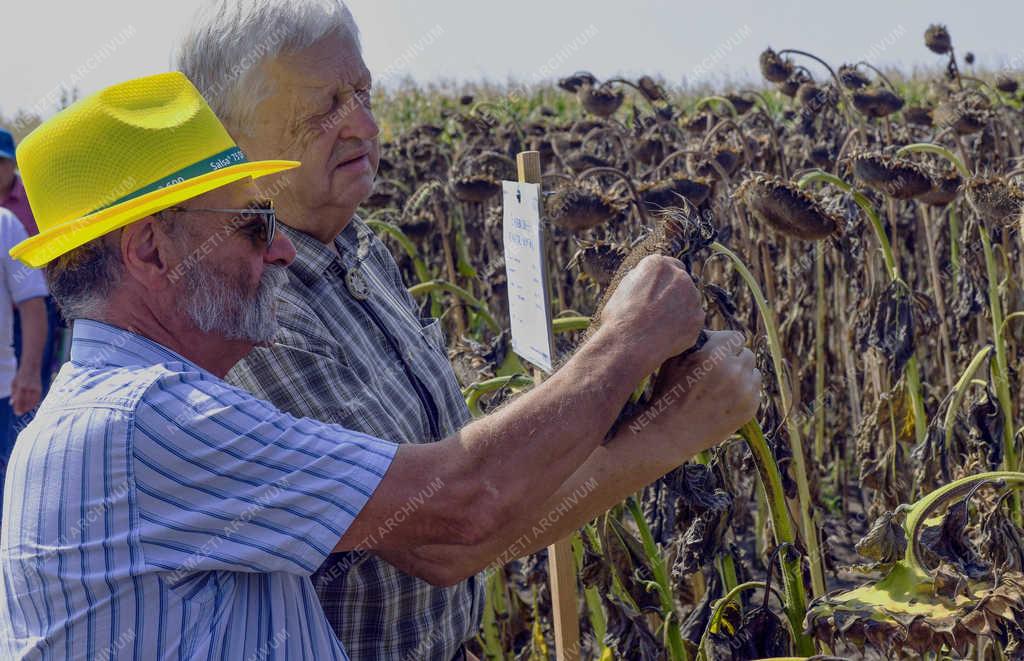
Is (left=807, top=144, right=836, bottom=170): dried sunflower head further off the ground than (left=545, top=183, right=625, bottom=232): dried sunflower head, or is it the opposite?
(left=807, top=144, right=836, bottom=170): dried sunflower head

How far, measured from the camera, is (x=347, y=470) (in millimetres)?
1507

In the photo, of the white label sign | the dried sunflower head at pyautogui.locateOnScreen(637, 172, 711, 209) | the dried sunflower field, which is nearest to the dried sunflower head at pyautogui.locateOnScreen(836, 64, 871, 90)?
the dried sunflower field

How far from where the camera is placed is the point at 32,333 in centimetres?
510

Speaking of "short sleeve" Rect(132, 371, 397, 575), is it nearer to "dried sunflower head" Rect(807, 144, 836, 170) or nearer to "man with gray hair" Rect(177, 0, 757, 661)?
"man with gray hair" Rect(177, 0, 757, 661)

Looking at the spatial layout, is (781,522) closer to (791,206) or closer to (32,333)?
(791,206)

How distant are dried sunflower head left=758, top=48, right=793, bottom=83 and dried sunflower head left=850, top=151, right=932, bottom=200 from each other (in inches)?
96.4

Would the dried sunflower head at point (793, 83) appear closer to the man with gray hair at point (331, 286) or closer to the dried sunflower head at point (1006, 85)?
the dried sunflower head at point (1006, 85)

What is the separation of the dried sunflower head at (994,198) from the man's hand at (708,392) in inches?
69.8

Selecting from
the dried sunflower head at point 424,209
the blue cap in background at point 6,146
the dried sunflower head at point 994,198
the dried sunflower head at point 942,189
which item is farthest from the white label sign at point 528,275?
the blue cap in background at point 6,146

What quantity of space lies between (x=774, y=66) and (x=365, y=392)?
4505mm

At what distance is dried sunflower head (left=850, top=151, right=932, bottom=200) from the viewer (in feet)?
11.7

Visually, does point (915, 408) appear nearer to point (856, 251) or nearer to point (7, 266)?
point (856, 251)

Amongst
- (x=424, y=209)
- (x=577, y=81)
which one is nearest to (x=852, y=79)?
(x=577, y=81)

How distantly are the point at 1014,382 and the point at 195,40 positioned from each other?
2.69 m
